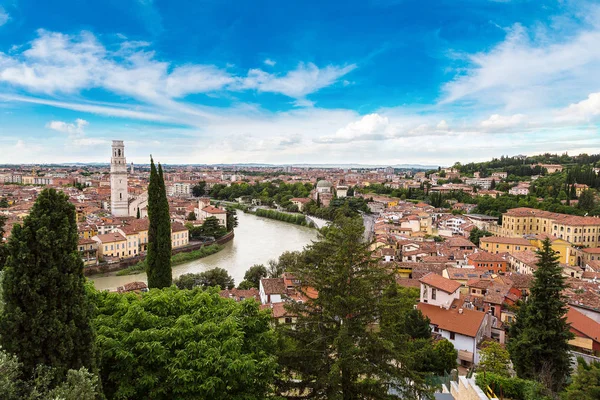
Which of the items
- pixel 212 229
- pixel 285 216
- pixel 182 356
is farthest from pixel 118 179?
pixel 182 356

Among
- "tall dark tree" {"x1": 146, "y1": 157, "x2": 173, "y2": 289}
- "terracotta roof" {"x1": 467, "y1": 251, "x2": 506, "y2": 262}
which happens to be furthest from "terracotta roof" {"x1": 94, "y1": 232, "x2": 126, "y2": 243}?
"terracotta roof" {"x1": 467, "y1": 251, "x2": 506, "y2": 262}

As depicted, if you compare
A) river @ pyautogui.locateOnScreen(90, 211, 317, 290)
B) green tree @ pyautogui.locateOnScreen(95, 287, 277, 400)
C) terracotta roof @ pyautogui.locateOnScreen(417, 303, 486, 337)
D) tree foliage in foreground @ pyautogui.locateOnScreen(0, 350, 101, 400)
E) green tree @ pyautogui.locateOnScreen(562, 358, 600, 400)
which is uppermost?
tree foliage in foreground @ pyautogui.locateOnScreen(0, 350, 101, 400)

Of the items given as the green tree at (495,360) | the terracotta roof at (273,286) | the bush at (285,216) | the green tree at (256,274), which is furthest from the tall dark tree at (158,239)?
the bush at (285,216)

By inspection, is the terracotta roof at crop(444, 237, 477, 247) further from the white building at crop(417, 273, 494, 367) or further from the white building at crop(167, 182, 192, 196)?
the white building at crop(167, 182, 192, 196)

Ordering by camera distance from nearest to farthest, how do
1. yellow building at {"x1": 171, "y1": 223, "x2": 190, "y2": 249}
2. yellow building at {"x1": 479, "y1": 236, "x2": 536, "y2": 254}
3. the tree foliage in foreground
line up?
1. the tree foliage in foreground
2. yellow building at {"x1": 479, "y1": 236, "x2": 536, "y2": 254}
3. yellow building at {"x1": 171, "y1": 223, "x2": 190, "y2": 249}

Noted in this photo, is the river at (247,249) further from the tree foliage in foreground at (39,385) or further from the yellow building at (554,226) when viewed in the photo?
the yellow building at (554,226)

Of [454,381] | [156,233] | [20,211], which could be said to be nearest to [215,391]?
[454,381]

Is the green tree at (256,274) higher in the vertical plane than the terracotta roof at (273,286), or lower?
lower
